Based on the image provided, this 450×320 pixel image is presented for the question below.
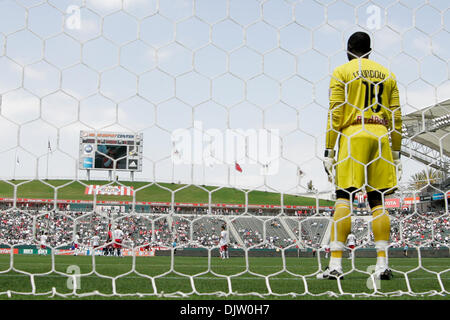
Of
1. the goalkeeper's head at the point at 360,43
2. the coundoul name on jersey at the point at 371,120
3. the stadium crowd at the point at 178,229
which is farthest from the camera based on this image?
the stadium crowd at the point at 178,229

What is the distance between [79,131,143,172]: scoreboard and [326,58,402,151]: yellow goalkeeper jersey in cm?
129

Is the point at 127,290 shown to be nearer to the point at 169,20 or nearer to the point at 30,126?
the point at 30,126

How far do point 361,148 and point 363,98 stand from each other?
14.9 inches

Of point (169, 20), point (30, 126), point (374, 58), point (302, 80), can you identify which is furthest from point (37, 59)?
point (374, 58)

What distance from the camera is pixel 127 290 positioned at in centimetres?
221

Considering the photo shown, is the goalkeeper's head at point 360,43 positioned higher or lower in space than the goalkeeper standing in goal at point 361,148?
higher

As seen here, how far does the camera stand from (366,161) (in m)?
2.91

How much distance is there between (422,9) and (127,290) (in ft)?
7.97

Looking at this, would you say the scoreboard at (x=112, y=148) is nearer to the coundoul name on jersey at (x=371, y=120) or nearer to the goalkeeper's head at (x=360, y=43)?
the coundoul name on jersey at (x=371, y=120)

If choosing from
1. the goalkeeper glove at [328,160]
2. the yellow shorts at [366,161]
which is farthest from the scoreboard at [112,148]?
the yellow shorts at [366,161]

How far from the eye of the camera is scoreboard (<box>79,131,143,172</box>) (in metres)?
3.02

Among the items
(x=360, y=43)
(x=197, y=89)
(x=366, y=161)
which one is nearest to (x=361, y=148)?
(x=366, y=161)

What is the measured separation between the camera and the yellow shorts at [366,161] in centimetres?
290

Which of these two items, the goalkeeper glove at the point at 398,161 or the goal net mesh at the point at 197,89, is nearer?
the goal net mesh at the point at 197,89
